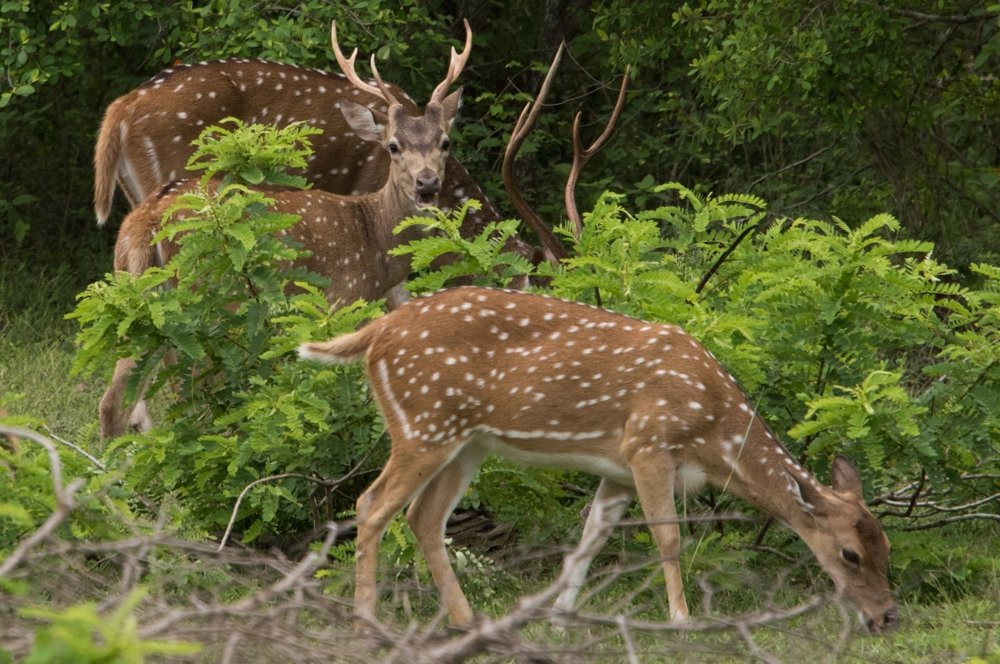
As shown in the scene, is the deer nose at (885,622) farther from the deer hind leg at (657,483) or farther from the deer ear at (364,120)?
the deer ear at (364,120)

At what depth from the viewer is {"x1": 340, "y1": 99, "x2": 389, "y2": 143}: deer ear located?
10.2m

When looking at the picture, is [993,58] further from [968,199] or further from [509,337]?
[509,337]

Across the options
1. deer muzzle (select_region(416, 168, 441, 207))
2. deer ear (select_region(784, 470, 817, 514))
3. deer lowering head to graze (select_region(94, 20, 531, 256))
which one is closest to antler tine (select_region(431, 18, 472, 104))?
deer lowering head to graze (select_region(94, 20, 531, 256))

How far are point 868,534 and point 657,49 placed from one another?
510 cm

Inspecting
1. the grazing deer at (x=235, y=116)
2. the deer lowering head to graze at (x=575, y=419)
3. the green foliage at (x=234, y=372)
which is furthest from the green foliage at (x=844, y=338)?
the grazing deer at (x=235, y=116)

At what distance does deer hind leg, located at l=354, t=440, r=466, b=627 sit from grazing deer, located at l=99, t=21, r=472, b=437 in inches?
91.4

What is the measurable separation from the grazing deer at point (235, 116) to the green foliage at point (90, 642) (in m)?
6.08

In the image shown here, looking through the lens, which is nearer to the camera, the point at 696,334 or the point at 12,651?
the point at 12,651

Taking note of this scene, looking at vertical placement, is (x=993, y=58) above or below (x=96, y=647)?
below

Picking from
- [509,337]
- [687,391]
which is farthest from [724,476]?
[509,337]

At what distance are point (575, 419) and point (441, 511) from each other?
0.68 meters

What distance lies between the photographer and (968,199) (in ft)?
37.7

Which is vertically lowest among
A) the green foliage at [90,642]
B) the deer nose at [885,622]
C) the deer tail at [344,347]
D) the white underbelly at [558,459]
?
the deer nose at [885,622]

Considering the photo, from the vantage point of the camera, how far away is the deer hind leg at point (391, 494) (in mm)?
6746
